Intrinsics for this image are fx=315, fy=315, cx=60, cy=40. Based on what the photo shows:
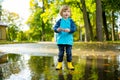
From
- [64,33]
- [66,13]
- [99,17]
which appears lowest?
[64,33]

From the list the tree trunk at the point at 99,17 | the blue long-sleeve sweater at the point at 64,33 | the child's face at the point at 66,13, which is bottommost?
the blue long-sleeve sweater at the point at 64,33

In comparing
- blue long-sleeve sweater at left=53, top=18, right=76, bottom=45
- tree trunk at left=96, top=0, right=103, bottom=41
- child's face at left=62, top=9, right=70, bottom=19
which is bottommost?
blue long-sleeve sweater at left=53, top=18, right=76, bottom=45

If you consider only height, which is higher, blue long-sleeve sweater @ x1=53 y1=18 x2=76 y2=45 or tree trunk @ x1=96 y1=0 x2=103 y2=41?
tree trunk @ x1=96 y1=0 x2=103 y2=41

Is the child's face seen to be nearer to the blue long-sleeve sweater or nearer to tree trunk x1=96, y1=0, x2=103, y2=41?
the blue long-sleeve sweater

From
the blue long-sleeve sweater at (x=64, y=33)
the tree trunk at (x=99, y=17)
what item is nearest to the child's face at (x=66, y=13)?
the blue long-sleeve sweater at (x=64, y=33)

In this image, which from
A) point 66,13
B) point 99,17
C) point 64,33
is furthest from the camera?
point 99,17

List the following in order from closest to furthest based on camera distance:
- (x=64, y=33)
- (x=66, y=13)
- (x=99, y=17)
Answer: (x=66, y=13)
(x=64, y=33)
(x=99, y=17)

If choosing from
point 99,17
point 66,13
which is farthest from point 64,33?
point 99,17

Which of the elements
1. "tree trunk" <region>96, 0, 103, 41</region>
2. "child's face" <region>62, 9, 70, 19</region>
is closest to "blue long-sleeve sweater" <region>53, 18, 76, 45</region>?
"child's face" <region>62, 9, 70, 19</region>

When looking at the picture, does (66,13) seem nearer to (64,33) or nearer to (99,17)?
(64,33)

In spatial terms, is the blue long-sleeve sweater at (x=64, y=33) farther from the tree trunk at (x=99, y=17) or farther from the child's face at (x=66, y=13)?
the tree trunk at (x=99, y=17)

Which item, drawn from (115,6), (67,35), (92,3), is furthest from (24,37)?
(67,35)

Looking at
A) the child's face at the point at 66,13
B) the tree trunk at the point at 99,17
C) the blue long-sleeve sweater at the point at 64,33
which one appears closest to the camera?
the child's face at the point at 66,13

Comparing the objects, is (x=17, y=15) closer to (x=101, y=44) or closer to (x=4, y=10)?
(x=4, y=10)
